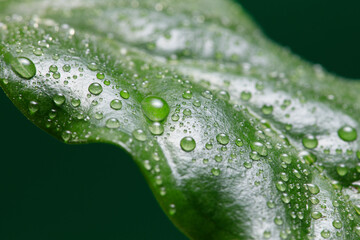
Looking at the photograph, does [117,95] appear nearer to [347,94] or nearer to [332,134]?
[332,134]

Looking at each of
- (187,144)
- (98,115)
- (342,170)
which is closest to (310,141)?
(342,170)

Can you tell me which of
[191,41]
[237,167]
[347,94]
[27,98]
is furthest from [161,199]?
[347,94]

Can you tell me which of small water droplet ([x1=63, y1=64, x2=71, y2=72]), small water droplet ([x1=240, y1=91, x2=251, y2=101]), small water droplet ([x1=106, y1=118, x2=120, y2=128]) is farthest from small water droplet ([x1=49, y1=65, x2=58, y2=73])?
small water droplet ([x1=240, y1=91, x2=251, y2=101])

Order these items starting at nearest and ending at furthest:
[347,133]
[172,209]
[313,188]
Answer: [172,209]
[313,188]
[347,133]

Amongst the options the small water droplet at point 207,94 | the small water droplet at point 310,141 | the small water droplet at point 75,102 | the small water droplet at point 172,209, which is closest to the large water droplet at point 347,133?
the small water droplet at point 310,141

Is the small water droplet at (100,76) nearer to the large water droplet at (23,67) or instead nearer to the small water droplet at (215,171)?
the large water droplet at (23,67)

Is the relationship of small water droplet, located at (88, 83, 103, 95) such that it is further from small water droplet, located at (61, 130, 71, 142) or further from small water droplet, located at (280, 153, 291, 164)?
small water droplet, located at (280, 153, 291, 164)

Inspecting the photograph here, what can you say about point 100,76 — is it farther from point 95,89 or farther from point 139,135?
point 139,135
